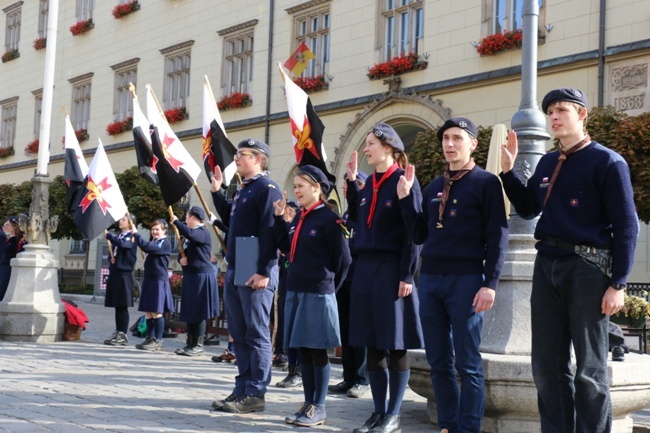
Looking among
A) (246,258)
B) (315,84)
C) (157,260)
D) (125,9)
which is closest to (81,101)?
(125,9)

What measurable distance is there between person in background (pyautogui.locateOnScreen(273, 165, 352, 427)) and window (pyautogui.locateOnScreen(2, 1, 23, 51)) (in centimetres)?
3285

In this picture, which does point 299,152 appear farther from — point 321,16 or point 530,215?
point 321,16

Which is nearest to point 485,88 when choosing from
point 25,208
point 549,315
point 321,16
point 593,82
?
point 593,82

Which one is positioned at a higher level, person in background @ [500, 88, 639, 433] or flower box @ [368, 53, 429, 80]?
flower box @ [368, 53, 429, 80]

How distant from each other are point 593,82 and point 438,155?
12.0ft

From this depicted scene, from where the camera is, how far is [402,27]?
20.2m

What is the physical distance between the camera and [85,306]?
2352 centimetres

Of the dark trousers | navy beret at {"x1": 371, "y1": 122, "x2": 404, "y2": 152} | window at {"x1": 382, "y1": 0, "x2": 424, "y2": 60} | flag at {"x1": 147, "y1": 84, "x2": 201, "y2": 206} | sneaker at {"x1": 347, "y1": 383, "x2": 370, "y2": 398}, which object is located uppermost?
window at {"x1": 382, "y1": 0, "x2": 424, "y2": 60}

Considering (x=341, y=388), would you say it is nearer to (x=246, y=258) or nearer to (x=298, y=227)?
A: (x=246, y=258)

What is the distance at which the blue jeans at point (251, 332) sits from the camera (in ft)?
22.3

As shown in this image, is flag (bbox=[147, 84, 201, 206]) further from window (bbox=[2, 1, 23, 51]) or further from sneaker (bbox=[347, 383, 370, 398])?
window (bbox=[2, 1, 23, 51])

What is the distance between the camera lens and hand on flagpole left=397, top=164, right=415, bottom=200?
18.6ft

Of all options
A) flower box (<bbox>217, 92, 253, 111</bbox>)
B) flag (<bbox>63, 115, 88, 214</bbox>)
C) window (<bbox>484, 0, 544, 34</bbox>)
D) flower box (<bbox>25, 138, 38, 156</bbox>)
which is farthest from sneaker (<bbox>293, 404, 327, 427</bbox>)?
flower box (<bbox>25, 138, 38, 156</bbox>)

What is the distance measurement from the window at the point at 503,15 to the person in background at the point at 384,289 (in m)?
12.3
